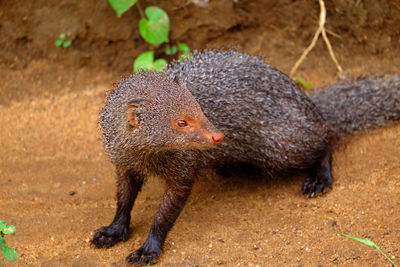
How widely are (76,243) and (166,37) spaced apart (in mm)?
2299

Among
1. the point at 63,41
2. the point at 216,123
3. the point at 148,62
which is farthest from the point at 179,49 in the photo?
the point at 216,123

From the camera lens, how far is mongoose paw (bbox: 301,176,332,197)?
3.67 metres

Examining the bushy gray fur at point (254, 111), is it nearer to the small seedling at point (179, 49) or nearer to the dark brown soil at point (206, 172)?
the dark brown soil at point (206, 172)

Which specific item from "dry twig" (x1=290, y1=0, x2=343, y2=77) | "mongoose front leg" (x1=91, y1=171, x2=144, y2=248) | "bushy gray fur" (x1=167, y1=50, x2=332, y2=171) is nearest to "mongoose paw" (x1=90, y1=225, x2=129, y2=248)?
"mongoose front leg" (x1=91, y1=171, x2=144, y2=248)

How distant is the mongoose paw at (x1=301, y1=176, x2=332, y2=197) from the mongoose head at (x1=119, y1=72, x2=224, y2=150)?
1312 millimetres

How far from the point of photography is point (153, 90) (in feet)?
9.23

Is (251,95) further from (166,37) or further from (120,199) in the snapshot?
(166,37)

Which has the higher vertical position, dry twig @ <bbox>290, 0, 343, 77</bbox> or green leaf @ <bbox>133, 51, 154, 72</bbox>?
dry twig @ <bbox>290, 0, 343, 77</bbox>

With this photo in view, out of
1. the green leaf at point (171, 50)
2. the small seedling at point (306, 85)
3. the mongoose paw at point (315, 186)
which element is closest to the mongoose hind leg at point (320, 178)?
the mongoose paw at point (315, 186)

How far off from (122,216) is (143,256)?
0.38 m

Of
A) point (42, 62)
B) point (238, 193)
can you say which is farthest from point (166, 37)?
point (238, 193)

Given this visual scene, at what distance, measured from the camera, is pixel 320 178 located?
12.3 feet

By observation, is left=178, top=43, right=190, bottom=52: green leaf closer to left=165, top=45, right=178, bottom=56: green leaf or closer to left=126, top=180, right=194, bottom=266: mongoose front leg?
left=165, top=45, right=178, bottom=56: green leaf

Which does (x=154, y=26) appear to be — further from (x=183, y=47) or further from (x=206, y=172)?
(x=206, y=172)
